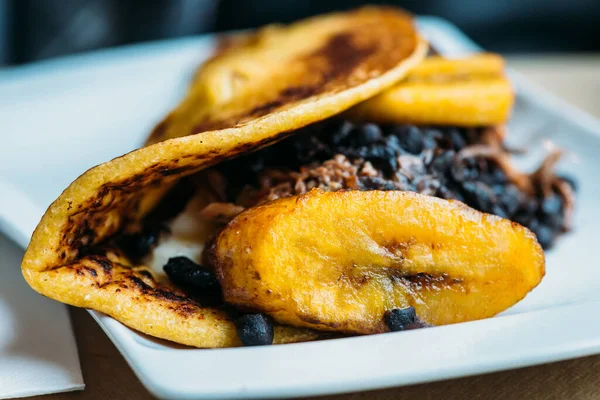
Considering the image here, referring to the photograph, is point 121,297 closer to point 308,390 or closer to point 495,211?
point 308,390

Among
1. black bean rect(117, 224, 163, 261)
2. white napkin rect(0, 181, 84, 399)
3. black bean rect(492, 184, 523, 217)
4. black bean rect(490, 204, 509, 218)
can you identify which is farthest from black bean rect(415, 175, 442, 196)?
white napkin rect(0, 181, 84, 399)

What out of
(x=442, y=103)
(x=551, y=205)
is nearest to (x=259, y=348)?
(x=442, y=103)

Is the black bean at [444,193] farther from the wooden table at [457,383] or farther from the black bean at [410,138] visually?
the wooden table at [457,383]

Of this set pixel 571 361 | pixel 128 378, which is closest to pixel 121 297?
pixel 128 378

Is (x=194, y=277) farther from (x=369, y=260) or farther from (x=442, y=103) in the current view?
(x=442, y=103)

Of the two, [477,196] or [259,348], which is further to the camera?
[477,196]

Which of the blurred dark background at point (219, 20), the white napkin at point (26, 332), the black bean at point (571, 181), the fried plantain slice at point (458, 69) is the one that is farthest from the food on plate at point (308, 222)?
the blurred dark background at point (219, 20)
